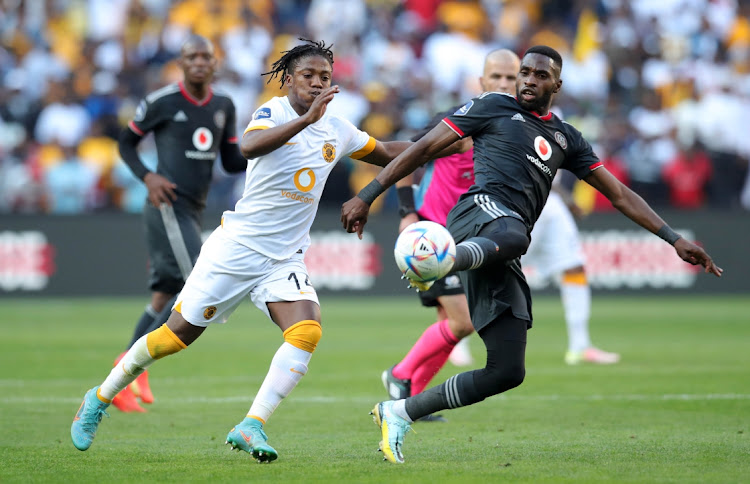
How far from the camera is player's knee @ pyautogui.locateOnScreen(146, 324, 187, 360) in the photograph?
645 centimetres

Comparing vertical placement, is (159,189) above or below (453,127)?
below

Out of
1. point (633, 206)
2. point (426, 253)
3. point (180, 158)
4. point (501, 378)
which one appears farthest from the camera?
point (180, 158)

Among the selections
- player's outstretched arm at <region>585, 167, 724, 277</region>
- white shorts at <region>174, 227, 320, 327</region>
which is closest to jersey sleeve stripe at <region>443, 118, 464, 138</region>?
player's outstretched arm at <region>585, 167, 724, 277</region>

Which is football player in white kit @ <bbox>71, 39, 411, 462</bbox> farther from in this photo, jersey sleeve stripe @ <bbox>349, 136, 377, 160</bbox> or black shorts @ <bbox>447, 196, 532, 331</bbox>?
black shorts @ <bbox>447, 196, 532, 331</bbox>

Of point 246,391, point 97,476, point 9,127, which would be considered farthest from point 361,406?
point 9,127

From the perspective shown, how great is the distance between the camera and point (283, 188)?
21.0 ft

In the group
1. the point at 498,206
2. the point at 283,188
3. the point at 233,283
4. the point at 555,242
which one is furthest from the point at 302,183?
the point at 555,242

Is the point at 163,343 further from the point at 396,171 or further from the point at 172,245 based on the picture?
the point at 172,245

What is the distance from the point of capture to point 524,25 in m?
23.9

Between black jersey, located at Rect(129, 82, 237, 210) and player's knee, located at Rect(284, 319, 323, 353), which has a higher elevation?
black jersey, located at Rect(129, 82, 237, 210)

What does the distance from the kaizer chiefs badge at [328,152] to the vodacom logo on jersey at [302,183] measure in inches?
5.2

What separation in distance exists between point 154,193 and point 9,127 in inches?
538

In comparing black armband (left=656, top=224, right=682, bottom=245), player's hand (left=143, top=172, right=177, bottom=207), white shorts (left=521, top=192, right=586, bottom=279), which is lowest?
white shorts (left=521, top=192, right=586, bottom=279)

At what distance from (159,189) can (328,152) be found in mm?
2729
